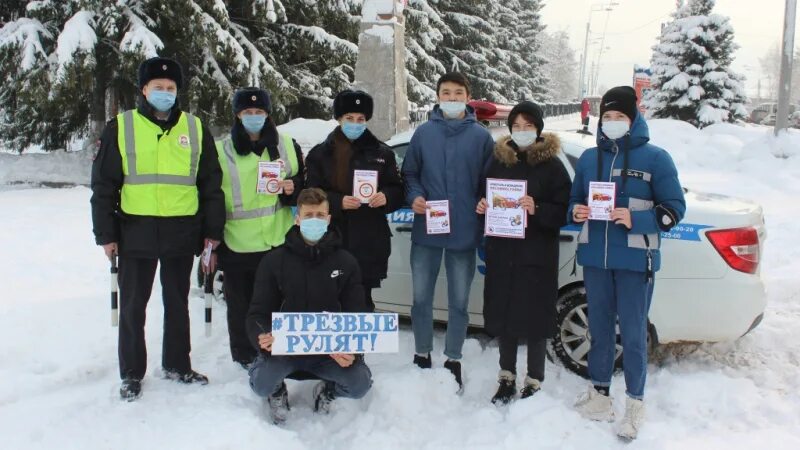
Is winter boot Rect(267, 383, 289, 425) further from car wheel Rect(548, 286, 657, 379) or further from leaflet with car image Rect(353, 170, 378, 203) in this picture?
car wheel Rect(548, 286, 657, 379)

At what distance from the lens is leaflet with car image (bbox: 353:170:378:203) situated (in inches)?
155

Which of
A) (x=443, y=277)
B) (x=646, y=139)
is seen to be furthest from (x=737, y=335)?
(x=443, y=277)

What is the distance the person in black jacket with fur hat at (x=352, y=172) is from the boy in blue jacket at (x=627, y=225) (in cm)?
120

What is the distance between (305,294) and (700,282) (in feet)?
8.15

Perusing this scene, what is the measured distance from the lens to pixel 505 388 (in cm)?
394

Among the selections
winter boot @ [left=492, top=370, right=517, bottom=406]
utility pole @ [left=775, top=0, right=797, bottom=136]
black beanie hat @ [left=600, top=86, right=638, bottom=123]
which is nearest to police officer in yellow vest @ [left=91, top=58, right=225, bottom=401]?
winter boot @ [left=492, top=370, right=517, bottom=406]

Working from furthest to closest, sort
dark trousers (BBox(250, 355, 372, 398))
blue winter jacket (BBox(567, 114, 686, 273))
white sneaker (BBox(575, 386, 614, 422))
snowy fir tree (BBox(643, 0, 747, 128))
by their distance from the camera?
1. snowy fir tree (BBox(643, 0, 747, 128))
2. white sneaker (BBox(575, 386, 614, 422))
3. dark trousers (BBox(250, 355, 372, 398))
4. blue winter jacket (BBox(567, 114, 686, 273))

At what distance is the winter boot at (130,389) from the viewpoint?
3.73 meters

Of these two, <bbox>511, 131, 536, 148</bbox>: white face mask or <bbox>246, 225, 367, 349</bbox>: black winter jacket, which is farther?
<bbox>511, 131, 536, 148</bbox>: white face mask

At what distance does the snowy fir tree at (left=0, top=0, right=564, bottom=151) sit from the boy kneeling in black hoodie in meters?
8.26

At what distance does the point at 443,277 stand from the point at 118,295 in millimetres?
2222

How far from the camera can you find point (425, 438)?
3555mm

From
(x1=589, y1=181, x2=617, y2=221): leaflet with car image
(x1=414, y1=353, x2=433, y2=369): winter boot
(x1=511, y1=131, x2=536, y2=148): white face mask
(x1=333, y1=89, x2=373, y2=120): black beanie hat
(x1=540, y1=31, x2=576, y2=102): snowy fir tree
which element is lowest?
(x1=414, y1=353, x2=433, y2=369): winter boot

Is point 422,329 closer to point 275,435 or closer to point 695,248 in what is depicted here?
point 275,435
